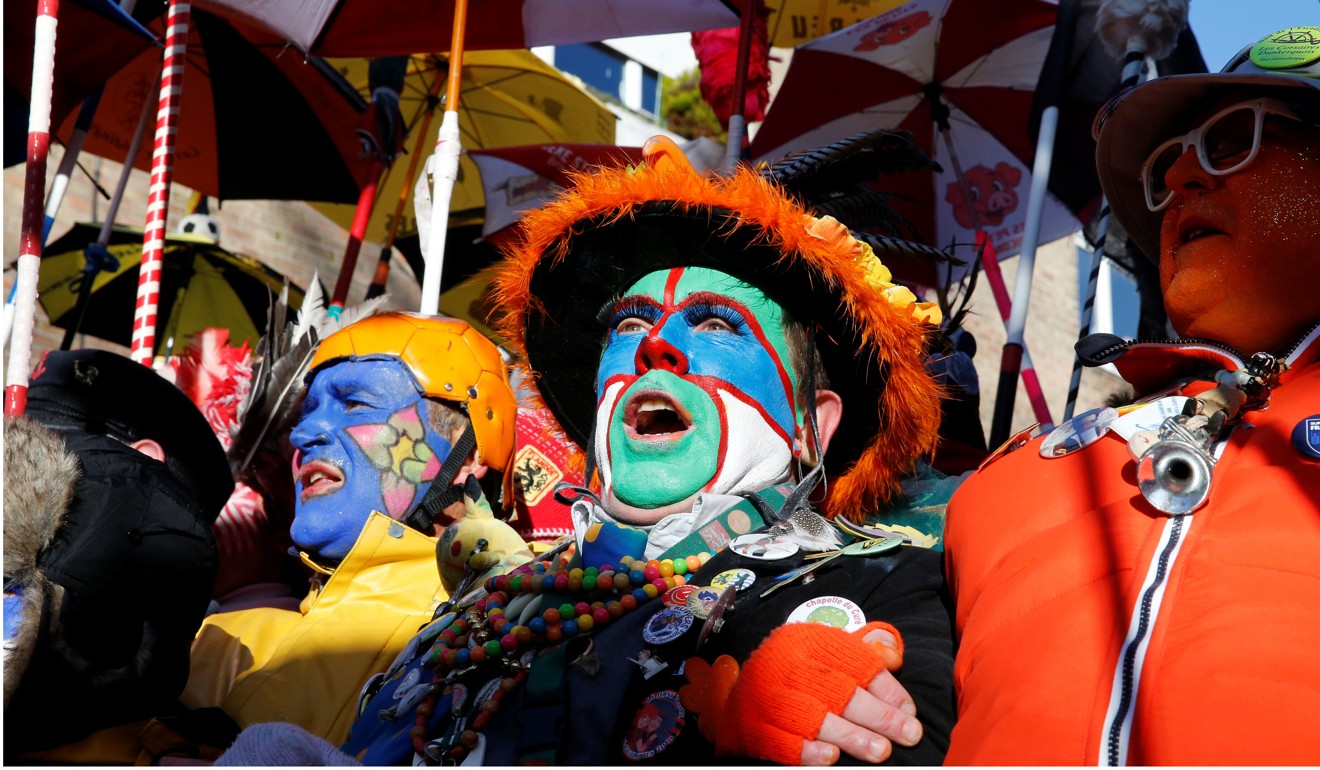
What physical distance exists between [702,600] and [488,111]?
6.12 meters

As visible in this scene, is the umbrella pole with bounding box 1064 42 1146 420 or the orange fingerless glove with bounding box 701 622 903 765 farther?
the umbrella pole with bounding box 1064 42 1146 420

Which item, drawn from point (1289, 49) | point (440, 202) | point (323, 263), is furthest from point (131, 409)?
point (323, 263)

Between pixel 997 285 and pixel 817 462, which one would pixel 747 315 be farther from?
pixel 997 285

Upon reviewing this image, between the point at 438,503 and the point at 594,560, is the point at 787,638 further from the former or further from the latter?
the point at 438,503

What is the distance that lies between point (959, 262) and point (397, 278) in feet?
27.5

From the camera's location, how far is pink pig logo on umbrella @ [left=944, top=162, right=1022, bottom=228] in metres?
5.70

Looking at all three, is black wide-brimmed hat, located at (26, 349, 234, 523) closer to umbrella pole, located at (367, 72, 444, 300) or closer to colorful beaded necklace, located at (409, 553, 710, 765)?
colorful beaded necklace, located at (409, 553, 710, 765)

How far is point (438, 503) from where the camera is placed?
3.77 metres

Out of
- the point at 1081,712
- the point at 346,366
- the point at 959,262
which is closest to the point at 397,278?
the point at 346,366

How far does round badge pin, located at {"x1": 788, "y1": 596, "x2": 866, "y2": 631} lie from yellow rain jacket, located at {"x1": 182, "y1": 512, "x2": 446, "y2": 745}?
138 centimetres

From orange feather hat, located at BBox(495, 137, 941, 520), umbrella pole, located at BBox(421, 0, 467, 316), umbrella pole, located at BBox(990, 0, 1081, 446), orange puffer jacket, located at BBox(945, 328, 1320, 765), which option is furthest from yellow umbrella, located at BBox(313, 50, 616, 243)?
orange puffer jacket, located at BBox(945, 328, 1320, 765)

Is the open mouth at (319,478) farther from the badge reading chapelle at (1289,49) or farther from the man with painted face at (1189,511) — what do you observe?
the badge reading chapelle at (1289,49)

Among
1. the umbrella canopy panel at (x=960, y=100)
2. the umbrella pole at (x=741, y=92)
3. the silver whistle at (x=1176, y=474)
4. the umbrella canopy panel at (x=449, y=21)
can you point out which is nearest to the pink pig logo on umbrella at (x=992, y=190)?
the umbrella canopy panel at (x=960, y=100)

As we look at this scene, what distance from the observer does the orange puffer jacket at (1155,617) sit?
5.00ft
